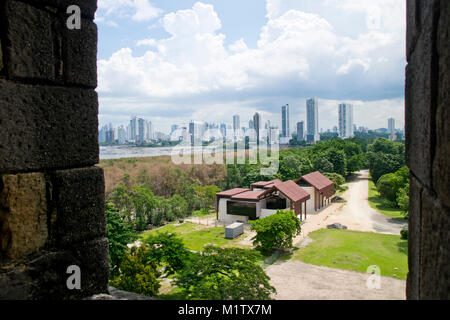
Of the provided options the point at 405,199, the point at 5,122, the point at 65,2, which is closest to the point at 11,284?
the point at 5,122

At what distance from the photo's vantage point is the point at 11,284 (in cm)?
164

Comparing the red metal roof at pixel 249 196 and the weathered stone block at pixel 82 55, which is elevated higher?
the weathered stone block at pixel 82 55

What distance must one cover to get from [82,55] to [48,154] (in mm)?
646

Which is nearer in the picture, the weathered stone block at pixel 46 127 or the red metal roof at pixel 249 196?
the weathered stone block at pixel 46 127

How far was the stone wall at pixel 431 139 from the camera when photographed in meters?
0.97

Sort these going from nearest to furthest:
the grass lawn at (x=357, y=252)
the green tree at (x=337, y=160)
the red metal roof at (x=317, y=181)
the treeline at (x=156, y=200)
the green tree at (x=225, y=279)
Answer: the green tree at (x=225, y=279) < the grass lawn at (x=357, y=252) < the treeline at (x=156, y=200) < the red metal roof at (x=317, y=181) < the green tree at (x=337, y=160)

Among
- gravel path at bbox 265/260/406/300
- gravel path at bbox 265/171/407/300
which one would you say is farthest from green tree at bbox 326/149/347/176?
gravel path at bbox 265/260/406/300

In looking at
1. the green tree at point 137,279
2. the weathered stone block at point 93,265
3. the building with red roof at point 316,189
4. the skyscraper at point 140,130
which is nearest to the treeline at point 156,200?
the building with red roof at point 316,189

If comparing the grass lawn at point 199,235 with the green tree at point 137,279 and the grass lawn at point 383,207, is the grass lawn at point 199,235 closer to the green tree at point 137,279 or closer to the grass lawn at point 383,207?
the green tree at point 137,279

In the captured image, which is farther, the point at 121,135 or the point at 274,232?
the point at 121,135

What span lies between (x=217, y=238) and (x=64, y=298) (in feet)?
63.9

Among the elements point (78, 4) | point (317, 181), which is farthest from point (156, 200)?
point (78, 4)

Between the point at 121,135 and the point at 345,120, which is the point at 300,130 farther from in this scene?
the point at 121,135

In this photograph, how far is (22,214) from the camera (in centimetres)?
170
